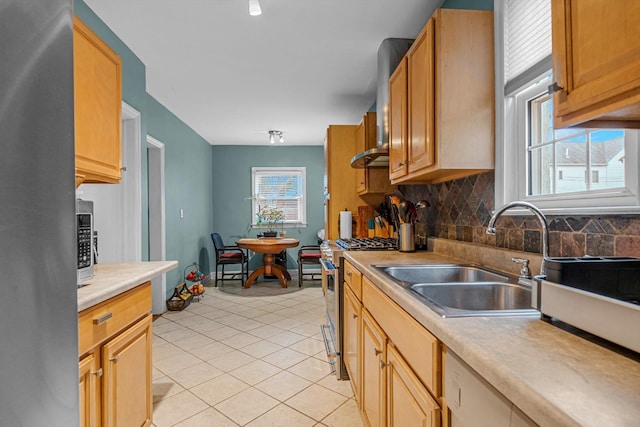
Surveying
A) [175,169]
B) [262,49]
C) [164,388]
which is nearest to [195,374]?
[164,388]

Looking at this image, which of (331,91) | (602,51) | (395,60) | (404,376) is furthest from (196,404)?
(331,91)

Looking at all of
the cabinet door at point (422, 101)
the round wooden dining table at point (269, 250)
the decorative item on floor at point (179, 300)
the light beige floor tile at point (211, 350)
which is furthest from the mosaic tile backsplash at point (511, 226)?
the decorative item on floor at point (179, 300)

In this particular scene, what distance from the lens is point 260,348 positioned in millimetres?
2951

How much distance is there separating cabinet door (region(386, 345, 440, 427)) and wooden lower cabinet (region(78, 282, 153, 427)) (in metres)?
1.08

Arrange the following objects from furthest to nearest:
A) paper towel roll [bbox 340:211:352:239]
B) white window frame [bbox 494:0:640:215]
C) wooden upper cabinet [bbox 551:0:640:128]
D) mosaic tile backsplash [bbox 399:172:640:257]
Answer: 1. paper towel roll [bbox 340:211:352:239]
2. white window frame [bbox 494:0:640:215]
3. mosaic tile backsplash [bbox 399:172:640:257]
4. wooden upper cabinet [bbox 551:0:640:128]

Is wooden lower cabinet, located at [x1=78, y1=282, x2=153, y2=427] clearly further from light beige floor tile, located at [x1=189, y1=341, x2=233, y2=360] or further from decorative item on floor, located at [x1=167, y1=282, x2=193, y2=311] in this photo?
decorative item on floor, located at [x1=167, y1=282, x2=193, y2=311]

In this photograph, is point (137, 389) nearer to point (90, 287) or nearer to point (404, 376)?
point (90, 287)

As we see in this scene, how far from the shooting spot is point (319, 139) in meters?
6.23

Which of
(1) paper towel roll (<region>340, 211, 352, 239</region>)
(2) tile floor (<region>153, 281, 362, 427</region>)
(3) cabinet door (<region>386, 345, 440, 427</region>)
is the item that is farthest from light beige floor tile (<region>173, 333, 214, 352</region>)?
(3) cabinet door (<region>386, 345, 440, 427</region>)

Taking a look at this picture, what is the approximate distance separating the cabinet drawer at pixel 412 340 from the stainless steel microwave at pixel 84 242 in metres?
1.19

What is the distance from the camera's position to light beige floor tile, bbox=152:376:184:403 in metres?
2.18

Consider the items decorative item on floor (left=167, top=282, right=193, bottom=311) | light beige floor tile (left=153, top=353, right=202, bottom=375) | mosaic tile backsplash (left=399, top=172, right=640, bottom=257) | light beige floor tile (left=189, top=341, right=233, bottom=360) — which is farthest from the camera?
decorative item on floor (left=167, top=282, right=193, bottom=311)

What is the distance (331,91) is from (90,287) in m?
3.16

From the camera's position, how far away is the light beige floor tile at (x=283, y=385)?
2.20 m
